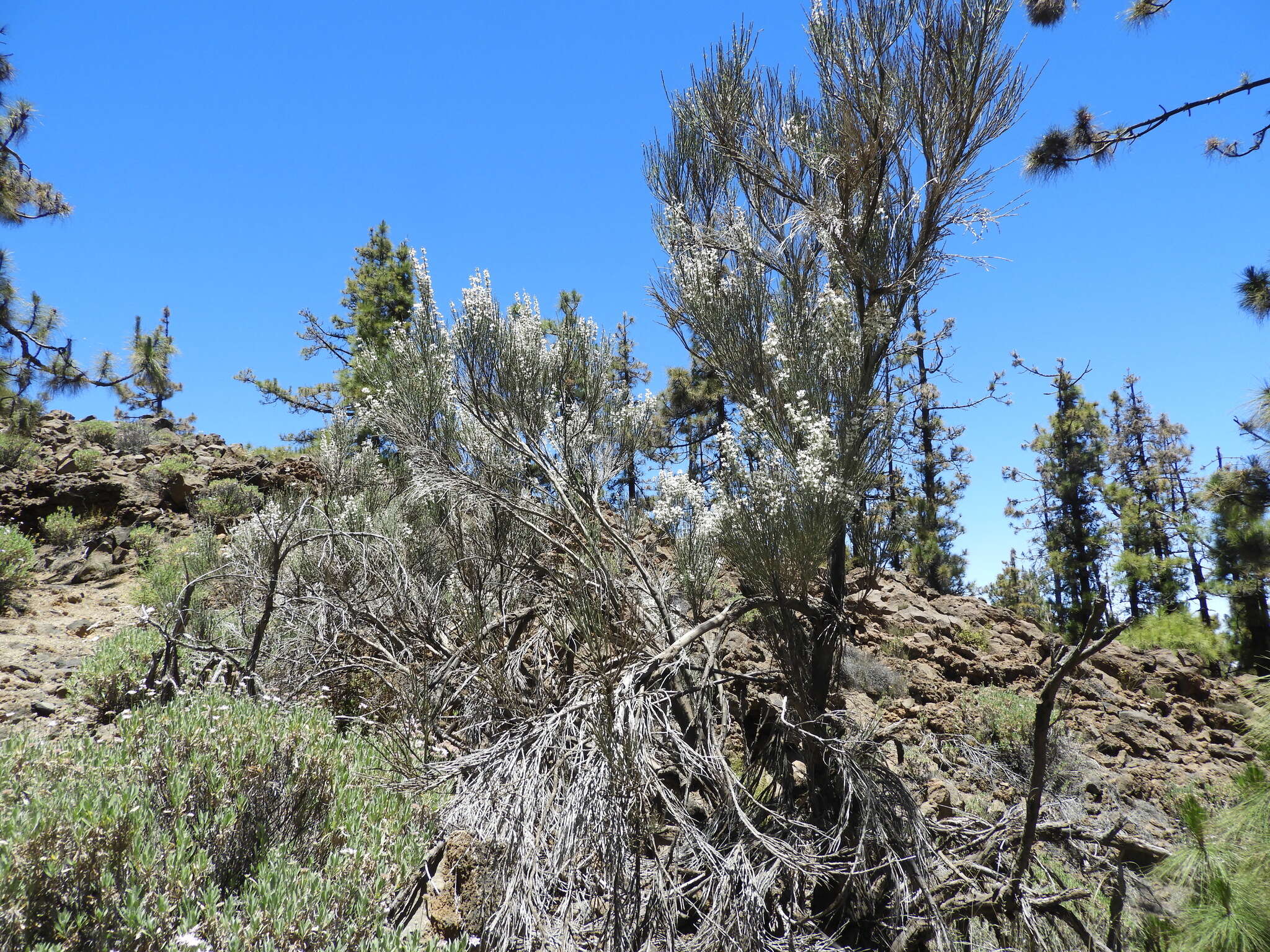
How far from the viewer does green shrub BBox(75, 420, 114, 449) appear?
15128 millimetres

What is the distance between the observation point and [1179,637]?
10.9 metres

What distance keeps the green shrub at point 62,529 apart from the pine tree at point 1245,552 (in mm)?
15975

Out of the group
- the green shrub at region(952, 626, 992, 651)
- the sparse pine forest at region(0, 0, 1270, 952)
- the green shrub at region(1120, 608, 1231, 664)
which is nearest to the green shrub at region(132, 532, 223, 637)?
the sparse pine forest at region(0, 0, 1270, 952)

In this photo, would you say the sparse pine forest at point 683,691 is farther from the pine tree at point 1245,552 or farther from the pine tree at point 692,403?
the pine tree at point 692,403

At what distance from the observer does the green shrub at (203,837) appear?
82.6 inches

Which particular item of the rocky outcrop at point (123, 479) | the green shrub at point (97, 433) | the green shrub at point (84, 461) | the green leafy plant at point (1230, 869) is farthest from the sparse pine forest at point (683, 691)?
the green shrub at point (97, 433)

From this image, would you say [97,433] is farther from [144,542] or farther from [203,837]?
[203,837]

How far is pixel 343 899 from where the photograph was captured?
243cm

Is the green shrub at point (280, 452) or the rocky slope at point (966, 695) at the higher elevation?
the green shrub at point (280, 452)

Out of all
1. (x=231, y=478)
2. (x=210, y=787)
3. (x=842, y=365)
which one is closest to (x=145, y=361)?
(x=231, y=478)

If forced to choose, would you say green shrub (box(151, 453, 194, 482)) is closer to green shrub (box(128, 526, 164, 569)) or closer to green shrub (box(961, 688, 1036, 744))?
green shrub (box(128, 526, 164, 569))

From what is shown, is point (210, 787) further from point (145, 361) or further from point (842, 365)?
point (145, 361)

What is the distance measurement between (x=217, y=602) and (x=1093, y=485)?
64.5 feet

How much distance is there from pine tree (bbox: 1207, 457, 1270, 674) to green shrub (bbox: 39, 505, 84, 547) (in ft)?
52.4
